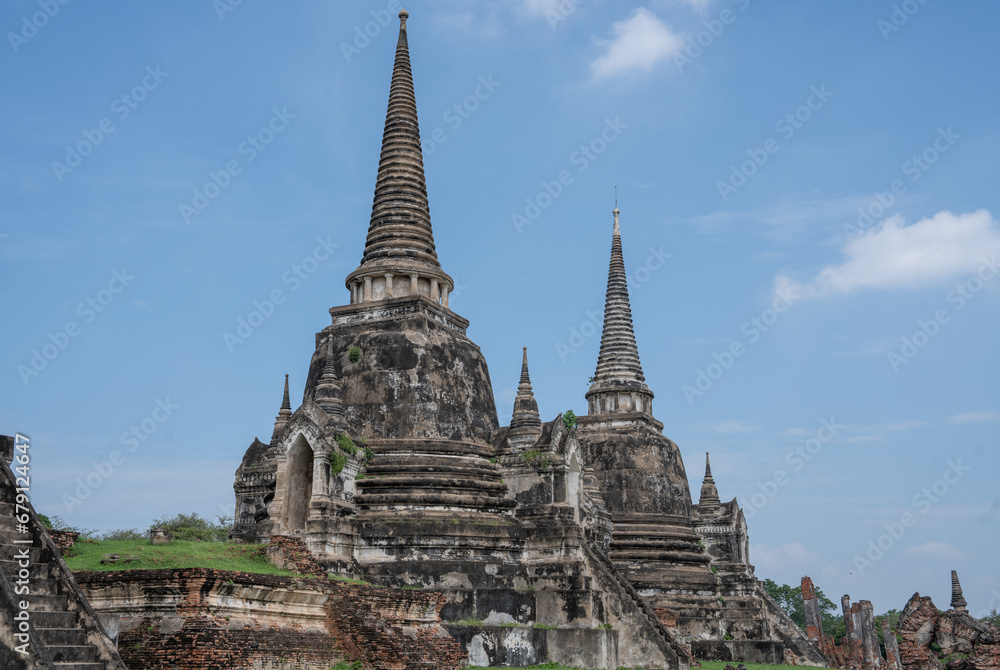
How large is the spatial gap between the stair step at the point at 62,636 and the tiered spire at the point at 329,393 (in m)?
13.2

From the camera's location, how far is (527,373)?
27.2 metres

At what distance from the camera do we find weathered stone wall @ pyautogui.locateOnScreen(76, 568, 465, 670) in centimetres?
1518

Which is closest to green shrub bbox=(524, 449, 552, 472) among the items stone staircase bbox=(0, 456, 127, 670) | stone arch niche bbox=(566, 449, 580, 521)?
stone arch niche bbox=(566, 449, 580, 521)

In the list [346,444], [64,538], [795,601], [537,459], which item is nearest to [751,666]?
[537,459]

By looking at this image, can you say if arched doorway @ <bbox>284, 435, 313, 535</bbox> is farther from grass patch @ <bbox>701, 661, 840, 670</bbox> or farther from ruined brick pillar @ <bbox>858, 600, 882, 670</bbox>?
ruined brick pillar @ <bbox>858, 600, 882, 670</bbox>

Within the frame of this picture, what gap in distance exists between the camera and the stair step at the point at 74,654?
10.7 metres

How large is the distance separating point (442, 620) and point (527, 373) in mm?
7521

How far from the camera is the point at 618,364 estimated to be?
40.4 meters

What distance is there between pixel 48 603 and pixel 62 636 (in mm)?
450

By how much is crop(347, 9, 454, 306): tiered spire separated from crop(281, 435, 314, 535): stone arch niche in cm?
583

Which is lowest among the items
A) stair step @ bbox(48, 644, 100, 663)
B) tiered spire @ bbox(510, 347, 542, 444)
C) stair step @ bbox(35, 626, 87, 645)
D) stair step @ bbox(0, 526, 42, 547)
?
stair step @ bbox(48, 644, 100, 663)

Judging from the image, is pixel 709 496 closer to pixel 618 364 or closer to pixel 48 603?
pixel 618 364

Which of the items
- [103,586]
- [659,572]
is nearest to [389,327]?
[103,586]

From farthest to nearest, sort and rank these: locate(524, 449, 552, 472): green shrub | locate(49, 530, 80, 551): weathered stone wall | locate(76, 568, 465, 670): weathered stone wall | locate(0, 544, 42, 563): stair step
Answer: locate(524, 449, 552, 472): green shrub < locate(49, 530, 80, 551): weathered stone wall < locate(76, 568, 465, 670): weathered stone wall < locate(0, 544, 42, 563): stair step
